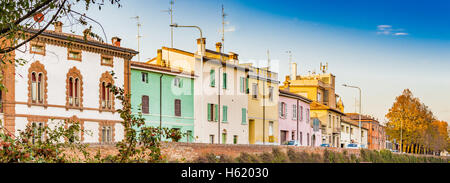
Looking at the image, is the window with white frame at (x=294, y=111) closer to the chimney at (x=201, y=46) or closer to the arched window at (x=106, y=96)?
the chimney at (x=201, y=46)

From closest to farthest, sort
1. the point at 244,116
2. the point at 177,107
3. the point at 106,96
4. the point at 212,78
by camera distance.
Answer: the point at 106,96, the point at 177,107, the point at 212,78, the point at 244,116

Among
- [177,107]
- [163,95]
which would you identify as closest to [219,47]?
[177,107]

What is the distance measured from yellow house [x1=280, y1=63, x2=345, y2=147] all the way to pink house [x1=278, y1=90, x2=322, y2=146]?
13.7 ft

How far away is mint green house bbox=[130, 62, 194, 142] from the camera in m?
39.9

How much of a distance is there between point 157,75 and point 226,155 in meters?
9.09

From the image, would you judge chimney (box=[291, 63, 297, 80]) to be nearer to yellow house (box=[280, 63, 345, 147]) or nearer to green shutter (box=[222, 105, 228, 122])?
yellow house (box=[280, 63, 345, 147])

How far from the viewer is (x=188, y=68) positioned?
45.5m

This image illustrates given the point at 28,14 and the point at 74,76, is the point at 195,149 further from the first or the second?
the point at 28,14

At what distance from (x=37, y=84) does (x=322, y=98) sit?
4843 cm

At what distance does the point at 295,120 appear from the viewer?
6031cm

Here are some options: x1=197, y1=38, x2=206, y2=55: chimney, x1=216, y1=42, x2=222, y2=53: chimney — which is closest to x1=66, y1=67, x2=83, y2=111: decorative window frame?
x1=197, y1=38, x2=206, y2=55: chimney
